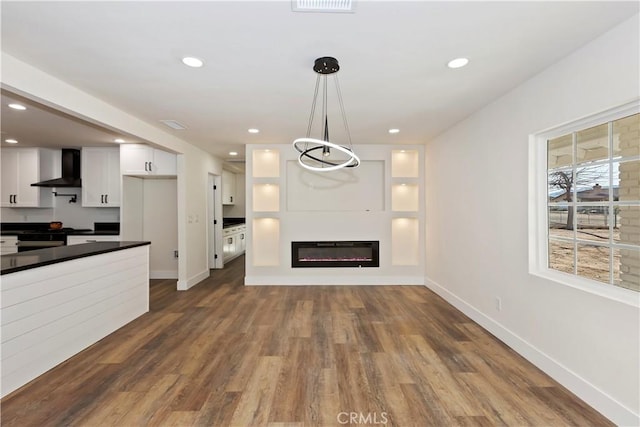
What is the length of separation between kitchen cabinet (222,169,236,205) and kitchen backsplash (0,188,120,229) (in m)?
2.54

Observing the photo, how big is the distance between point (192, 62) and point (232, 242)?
5754mm

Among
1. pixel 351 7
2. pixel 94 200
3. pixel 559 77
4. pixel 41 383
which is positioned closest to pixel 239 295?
pixel 41 383

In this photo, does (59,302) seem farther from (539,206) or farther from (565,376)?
(539,206)

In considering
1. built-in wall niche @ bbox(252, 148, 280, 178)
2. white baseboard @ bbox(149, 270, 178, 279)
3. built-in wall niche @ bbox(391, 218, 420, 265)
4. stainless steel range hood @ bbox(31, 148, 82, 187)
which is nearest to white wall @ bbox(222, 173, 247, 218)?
white baseboard @ bbox(149, 270, 178, 279)

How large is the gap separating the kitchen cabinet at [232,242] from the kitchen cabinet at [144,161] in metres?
2.15

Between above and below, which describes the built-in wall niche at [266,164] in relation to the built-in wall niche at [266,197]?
above

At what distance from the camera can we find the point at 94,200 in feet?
16.6

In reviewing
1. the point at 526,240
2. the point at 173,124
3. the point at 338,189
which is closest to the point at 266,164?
the point at 338,189

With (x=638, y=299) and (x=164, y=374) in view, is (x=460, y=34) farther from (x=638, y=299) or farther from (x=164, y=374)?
(x=164, y=374)

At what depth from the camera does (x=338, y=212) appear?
203 inches

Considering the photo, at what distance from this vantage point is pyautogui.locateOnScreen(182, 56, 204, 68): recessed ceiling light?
84.5 inches

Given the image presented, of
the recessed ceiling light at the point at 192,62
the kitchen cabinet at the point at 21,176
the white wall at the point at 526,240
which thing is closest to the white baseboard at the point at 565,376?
the white wall at the point at 526,240

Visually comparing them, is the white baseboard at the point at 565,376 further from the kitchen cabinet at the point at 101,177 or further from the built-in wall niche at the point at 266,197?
the kitchen cabinet at the point at 101,177
